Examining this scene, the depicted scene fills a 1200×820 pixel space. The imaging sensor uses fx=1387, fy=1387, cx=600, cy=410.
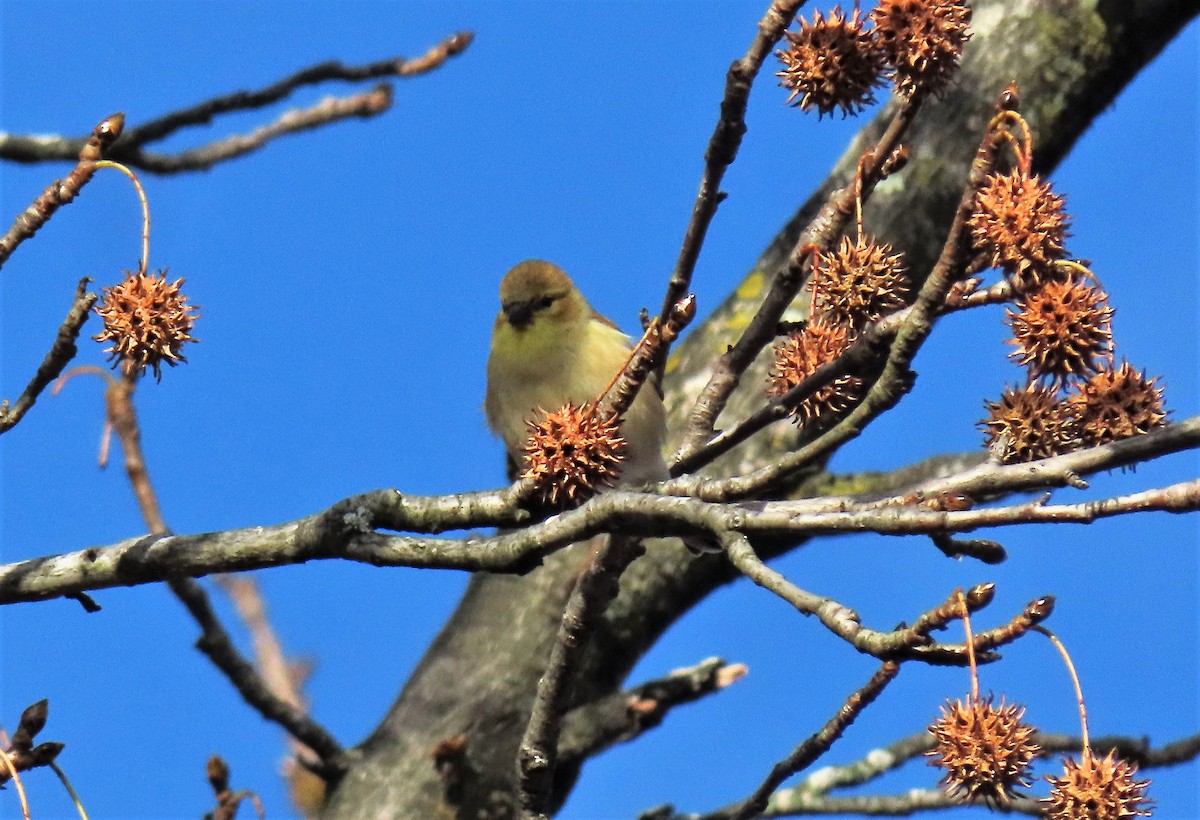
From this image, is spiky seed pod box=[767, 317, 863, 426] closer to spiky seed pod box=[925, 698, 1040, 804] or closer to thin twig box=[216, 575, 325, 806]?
spiky seed pod box=[925, 698, 1040, 804]

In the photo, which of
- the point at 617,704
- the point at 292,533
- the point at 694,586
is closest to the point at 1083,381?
the point at 292,533

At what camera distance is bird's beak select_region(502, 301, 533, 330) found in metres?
5.00

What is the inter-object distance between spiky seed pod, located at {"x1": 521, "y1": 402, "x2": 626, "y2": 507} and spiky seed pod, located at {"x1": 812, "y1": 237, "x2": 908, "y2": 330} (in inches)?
A: 19.2

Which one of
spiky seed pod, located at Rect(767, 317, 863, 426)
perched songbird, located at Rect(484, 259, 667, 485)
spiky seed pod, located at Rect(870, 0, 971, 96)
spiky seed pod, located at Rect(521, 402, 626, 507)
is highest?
perched songbird, located at Rect(484, 259, 667, 485)

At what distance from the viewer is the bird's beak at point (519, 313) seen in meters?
5.00

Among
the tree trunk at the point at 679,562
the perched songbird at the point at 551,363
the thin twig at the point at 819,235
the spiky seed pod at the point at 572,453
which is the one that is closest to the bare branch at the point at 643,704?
the tree trunk at the point at 679,562

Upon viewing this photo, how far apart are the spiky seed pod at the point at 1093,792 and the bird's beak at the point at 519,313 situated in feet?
10.2

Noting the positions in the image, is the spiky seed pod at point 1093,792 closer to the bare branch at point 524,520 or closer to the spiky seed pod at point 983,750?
the spiky seed pod at point 983,750

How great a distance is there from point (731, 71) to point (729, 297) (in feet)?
10.4

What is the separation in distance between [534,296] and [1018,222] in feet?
9.43

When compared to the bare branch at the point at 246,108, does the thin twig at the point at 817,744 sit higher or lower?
lower

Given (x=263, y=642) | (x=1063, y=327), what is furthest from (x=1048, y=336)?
(x=263, y=642)

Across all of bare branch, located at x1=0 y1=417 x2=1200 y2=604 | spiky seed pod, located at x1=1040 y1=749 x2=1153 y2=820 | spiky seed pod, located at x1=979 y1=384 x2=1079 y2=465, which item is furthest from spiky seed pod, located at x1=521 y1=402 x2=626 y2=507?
spiky seed pod, located at x1=1040 y1=749 x2=1153 y2=820

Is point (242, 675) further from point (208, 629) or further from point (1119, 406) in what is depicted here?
point (1119, 406)
